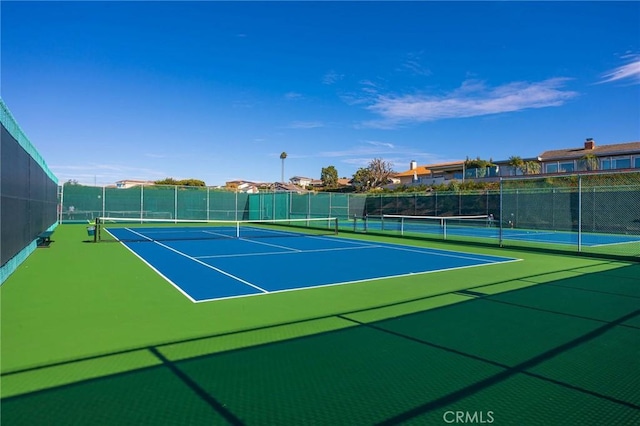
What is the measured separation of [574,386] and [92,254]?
528 inches

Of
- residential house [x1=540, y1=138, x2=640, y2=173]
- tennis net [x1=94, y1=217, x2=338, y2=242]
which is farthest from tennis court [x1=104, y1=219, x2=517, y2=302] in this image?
residential house [x1=540, y1=138, x2=640, y2=173]

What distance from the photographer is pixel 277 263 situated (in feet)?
38.2

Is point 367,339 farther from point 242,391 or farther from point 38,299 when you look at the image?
point 38,299

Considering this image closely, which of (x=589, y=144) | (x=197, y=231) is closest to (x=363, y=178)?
(x=589, y=144)

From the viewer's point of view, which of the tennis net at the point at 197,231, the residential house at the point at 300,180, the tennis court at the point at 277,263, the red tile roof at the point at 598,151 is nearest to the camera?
the tennis court at the point at 277,263

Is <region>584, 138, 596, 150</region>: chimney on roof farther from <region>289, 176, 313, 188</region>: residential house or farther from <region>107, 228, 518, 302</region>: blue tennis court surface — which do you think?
<region>289, 176, 313, 188</region>: residential house

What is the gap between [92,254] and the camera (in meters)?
13.4

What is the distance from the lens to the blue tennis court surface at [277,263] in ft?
28.2

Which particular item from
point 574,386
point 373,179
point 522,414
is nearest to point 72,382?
point 522,414

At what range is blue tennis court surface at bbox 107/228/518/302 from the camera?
8.59 m

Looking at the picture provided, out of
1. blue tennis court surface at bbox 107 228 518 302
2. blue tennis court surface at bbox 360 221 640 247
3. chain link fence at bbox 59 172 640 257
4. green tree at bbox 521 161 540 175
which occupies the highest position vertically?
green tree at bbox 521 161 540 175

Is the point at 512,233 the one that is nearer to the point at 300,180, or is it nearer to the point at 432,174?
the point at 432,174

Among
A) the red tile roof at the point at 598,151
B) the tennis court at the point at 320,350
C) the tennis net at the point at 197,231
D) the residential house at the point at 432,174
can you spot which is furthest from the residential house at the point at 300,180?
the tennis court at the point at 320,350

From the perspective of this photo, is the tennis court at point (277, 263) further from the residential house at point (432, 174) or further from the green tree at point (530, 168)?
the residential house at point (432, 174)
